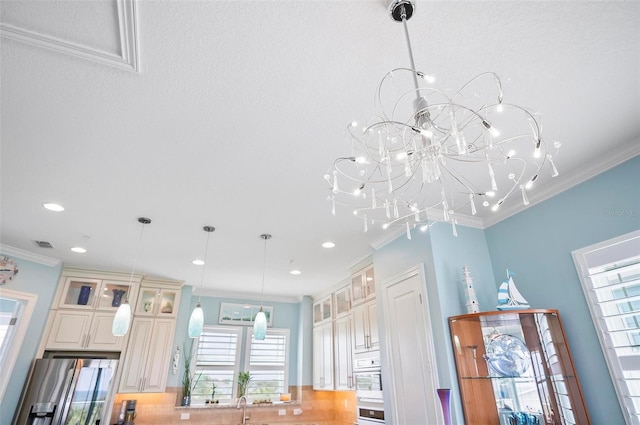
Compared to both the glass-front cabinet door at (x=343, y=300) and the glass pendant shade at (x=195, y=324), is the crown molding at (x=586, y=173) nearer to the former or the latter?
the glass-front cabinet door at (x=343, y=300)

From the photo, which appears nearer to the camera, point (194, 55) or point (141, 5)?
point (141, 5)

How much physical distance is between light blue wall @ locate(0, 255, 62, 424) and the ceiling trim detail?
3684mm

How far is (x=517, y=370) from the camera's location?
270cm

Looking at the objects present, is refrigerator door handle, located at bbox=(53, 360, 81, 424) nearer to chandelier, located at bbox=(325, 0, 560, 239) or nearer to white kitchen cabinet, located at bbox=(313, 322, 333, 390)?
white kitchen cabinet, located at bbox=(313, 322, 333, 390)

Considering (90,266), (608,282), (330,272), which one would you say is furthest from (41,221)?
(608,282)

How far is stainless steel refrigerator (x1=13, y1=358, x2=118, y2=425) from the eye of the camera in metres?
4.10

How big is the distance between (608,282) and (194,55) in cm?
309

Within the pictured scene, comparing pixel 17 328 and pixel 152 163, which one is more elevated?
pixel 152 163

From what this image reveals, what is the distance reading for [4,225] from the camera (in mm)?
3727

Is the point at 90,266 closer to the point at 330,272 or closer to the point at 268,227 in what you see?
the point at 268,227

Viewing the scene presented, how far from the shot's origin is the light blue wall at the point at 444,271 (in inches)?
119

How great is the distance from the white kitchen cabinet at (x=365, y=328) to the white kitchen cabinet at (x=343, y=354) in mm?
310

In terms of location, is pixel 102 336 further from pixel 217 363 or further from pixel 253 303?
pixel 253 303

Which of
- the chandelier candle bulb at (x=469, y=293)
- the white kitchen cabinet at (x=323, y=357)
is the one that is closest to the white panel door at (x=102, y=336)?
the white kitchen cabinet at (x=323, y=357)
